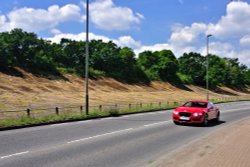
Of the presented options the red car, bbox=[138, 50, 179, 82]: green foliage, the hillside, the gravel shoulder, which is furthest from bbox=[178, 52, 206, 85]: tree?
the gravel shoulder

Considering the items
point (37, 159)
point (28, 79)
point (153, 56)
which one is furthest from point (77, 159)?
point (153, 56)

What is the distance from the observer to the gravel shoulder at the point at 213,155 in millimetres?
8141

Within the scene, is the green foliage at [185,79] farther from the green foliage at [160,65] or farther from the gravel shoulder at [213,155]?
the gravel shoulder at [213,155]

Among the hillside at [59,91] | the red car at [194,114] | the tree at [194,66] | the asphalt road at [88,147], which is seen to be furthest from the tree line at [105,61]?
the asphalt road at [88,147]

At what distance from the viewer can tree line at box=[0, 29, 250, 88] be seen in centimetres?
6194

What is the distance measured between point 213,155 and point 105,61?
73371 millimetres

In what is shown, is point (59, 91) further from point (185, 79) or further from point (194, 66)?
point (194, 66)

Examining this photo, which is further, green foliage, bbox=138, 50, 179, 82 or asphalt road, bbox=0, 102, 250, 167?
green foliage, bbox=138, 50, 179, 82

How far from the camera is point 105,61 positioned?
81812 mm

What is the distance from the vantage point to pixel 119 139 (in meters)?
12.9

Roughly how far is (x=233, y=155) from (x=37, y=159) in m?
5.45

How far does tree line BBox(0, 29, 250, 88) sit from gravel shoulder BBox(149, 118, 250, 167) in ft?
169

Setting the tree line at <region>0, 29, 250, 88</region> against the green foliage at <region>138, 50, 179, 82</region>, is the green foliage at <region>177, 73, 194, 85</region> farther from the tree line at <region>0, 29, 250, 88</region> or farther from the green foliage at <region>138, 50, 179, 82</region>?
the green foliage at <region>138, 50, 179, 82</region>

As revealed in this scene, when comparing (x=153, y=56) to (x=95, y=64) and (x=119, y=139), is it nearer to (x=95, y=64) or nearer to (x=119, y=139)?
(x=95, y=64)
